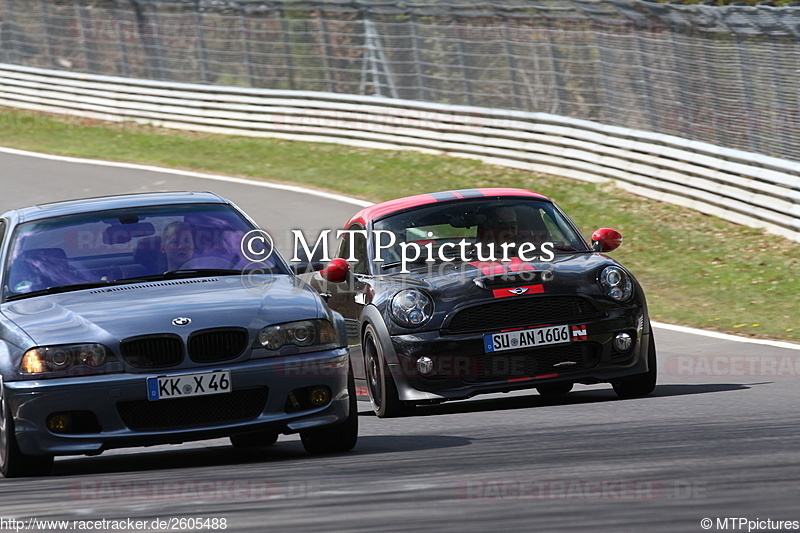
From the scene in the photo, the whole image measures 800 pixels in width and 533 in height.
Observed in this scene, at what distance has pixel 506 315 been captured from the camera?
8281mm

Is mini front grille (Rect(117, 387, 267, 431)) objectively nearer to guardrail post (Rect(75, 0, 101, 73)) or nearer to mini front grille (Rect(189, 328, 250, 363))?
mini front grille (Rect(189, 328, 250, 363))

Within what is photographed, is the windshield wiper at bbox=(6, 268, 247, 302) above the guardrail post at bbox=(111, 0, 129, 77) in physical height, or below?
above

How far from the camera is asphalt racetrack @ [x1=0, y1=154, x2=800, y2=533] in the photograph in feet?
14.8

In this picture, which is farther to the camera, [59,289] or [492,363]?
[492,363]

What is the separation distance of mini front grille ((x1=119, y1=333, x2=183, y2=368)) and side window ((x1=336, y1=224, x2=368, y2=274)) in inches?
126

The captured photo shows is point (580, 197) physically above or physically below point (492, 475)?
below

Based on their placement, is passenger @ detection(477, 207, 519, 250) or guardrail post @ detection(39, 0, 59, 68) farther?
guardrail post @ detection(39, 0, 59, 68)

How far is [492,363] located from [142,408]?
8.73 feet

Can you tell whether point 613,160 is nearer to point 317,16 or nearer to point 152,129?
point 317,16

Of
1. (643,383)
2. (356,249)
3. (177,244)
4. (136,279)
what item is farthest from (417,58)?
(136,279)

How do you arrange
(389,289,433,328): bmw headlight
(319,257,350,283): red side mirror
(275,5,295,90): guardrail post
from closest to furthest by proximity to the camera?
1. (389,289,433,328): bmw headlight
2. (319,257,350,283): red side mirror
3. (275,5,295,90): guardrail post

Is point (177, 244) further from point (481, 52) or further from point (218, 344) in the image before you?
point (481, 52)

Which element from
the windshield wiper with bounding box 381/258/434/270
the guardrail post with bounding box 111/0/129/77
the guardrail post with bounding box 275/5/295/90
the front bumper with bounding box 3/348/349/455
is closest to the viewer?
the front bumper with bounding box 3/348/349/455

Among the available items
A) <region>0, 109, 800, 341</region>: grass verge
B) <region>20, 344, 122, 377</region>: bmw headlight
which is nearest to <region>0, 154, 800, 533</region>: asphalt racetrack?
<region>20, 344, 122, 377</region>: bmw headlight
